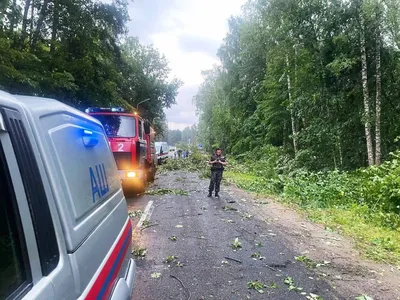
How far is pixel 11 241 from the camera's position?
52.2 inches

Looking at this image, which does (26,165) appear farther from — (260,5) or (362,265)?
(260,5)

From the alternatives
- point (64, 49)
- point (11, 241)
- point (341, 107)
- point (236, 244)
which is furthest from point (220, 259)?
point (341, 107)

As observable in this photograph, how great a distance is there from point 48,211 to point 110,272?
0.88 meters

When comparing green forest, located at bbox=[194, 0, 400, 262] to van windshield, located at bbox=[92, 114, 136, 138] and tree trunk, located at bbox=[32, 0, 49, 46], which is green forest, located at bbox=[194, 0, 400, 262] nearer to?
van windshield, located at bbox=[92, 114, 136, 138]

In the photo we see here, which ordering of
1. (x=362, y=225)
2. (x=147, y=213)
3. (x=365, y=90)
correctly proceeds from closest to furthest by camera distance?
(x=362, y=225) < (x=147, y=213) < (x=365, y=90)

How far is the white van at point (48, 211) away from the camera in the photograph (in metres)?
1.31

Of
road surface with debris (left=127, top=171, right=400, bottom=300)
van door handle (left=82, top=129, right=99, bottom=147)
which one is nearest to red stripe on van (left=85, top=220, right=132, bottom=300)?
van door handle (left=82, top=129, right=99, bottom=147)

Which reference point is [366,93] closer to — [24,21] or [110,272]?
[24,21]

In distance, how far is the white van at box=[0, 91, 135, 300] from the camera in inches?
51.8

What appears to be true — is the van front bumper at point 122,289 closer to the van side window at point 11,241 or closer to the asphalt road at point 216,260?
the van side window at point 11,241

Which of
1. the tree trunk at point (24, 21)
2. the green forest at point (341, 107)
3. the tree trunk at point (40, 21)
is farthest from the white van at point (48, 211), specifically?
the tree trunk at point (40, 21)

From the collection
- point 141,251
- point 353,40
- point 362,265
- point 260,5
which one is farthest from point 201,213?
point 260,5

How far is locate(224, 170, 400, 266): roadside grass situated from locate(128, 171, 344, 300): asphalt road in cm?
147

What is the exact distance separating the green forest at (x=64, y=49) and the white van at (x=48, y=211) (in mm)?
8677
